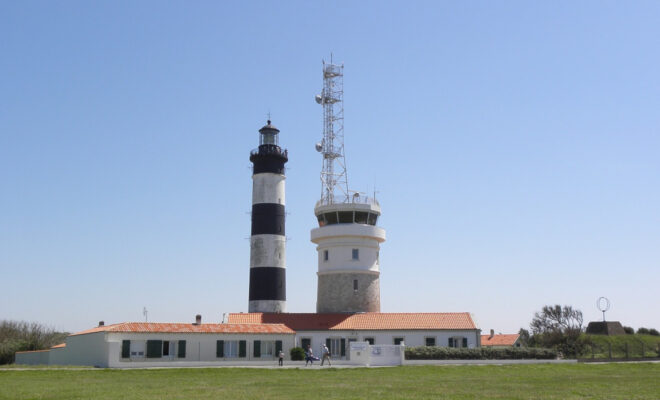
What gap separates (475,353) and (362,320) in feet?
29.1

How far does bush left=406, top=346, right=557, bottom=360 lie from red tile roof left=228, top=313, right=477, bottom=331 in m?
4.43

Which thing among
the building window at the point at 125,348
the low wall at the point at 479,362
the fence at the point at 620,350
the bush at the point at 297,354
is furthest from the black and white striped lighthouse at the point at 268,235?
the fence at the point at 620,350

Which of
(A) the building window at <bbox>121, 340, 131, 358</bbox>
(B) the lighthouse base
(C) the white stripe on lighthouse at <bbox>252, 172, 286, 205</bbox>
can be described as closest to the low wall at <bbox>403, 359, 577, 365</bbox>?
(B) the lighthouse base

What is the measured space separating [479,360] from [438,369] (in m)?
6.23

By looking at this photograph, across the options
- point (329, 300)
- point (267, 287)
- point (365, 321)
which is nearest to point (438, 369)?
point (365, 321)

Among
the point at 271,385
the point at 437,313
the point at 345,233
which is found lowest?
the point at 271,385

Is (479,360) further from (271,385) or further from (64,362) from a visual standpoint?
(64,362)

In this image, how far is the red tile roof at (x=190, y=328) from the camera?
41906mm

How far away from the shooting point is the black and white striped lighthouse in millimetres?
52219

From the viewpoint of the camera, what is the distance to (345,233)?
51.1 m

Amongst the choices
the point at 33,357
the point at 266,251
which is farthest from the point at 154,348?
the point at 266,251

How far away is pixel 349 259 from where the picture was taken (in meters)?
51.1

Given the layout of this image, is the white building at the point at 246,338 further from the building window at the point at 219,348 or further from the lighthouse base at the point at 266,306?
the lighthouse base at the point at 266,306

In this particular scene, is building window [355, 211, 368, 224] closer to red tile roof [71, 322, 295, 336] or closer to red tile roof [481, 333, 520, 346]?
red tile roof [71, 322, 295, 336]
